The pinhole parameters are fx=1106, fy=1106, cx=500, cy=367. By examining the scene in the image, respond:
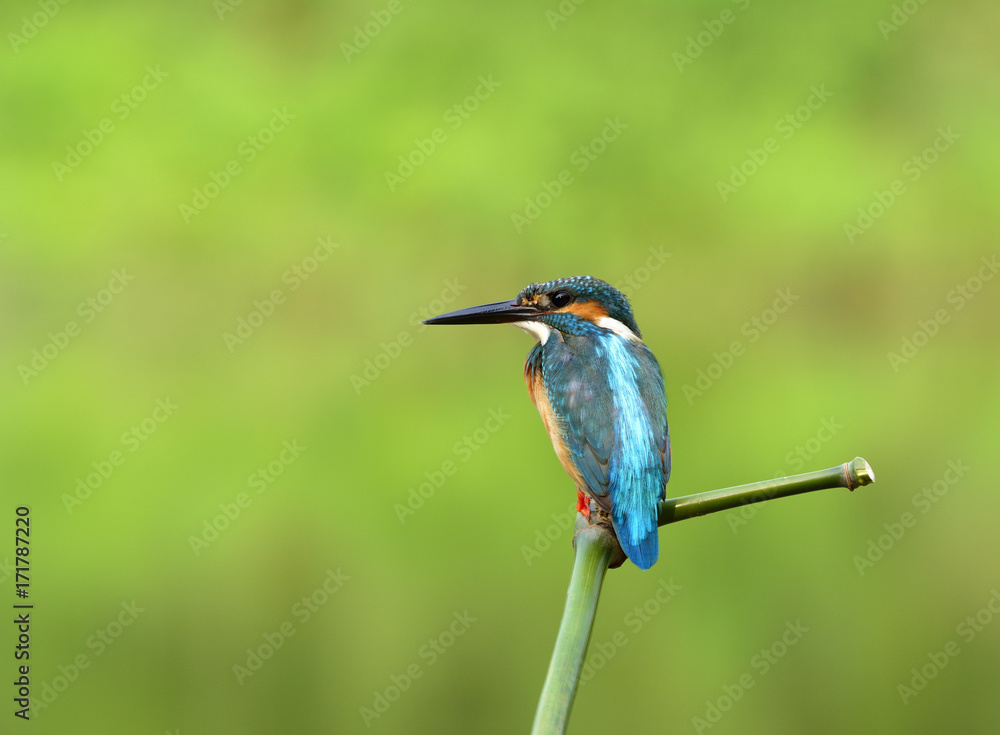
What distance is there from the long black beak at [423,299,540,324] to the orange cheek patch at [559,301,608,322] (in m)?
0.08

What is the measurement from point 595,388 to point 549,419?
3.5 inches

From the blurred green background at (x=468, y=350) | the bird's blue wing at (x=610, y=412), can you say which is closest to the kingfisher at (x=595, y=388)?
the bird's blue wing at (x=610, y=412)

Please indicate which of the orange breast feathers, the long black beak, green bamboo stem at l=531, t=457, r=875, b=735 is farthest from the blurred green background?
green bamboo stem at l=531, t=457, r=875, b=735

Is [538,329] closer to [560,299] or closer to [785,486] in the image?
[560,299]

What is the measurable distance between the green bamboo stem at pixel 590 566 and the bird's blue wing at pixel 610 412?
574mm

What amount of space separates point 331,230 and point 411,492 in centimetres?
307

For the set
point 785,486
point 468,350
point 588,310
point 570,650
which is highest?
point 468,350

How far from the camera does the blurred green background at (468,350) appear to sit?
4.04 meters

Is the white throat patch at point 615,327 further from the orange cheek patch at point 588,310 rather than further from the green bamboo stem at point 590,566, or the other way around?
the green bamboo stem at point 590,566

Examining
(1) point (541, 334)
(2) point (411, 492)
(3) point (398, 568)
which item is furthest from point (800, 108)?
(1) point (541, 334)

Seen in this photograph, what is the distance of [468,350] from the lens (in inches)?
266

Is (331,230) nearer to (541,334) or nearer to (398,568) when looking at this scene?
(398,568)

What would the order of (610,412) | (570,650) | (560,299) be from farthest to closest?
(560,299) → (610,412) → (570,650)

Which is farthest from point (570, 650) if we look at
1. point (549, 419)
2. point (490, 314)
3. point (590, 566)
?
point (549, 419)
